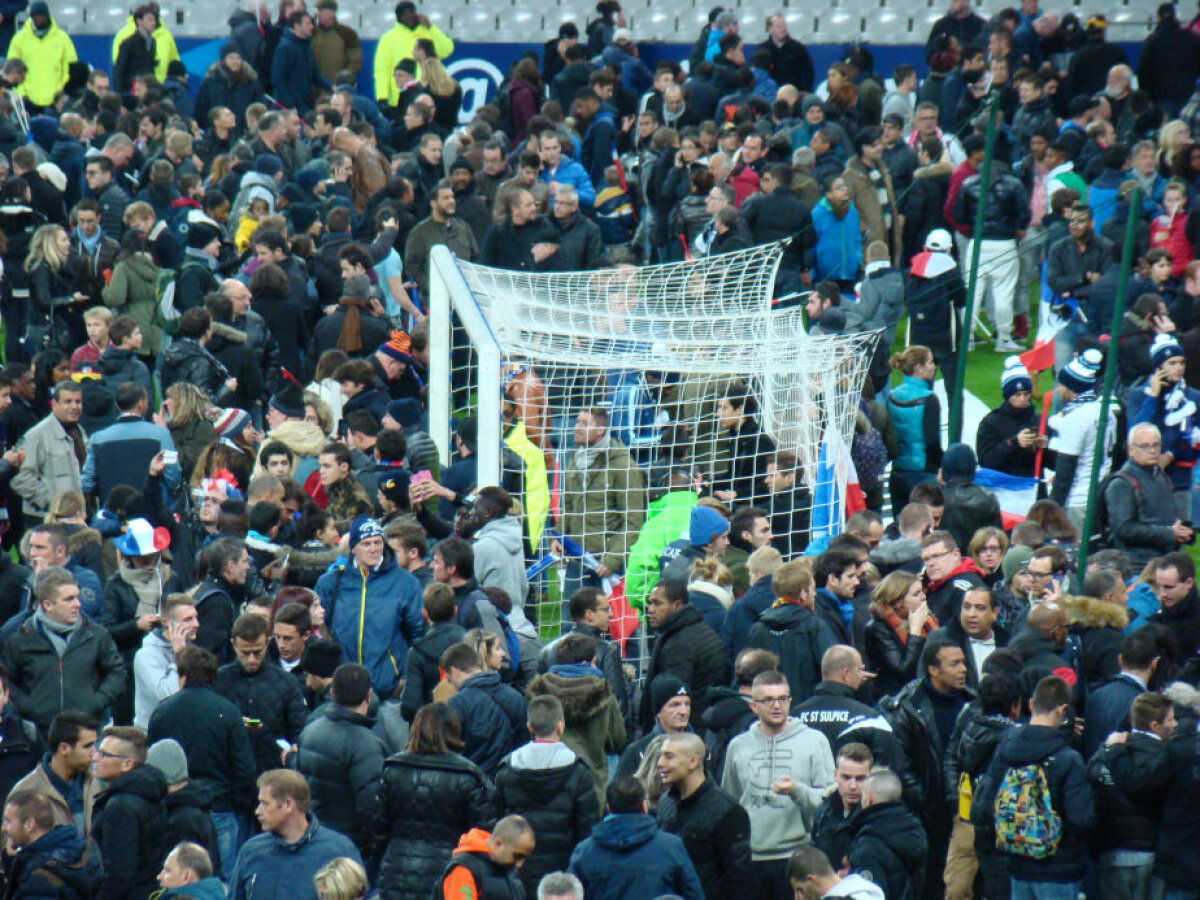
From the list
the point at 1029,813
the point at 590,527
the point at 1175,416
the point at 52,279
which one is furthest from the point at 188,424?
the point at 1175,416

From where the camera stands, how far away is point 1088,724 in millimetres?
8141

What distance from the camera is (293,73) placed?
20.4 metres

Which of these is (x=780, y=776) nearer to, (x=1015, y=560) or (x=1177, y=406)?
(x=1015, y=560)

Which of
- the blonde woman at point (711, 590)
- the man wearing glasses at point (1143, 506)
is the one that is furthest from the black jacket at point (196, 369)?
the man wearing glasses at point (1143, 506)

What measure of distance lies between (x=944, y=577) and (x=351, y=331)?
555 centimetres

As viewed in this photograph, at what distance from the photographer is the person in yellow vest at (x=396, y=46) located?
20594 mm

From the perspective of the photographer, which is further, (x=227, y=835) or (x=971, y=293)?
(x=971, y=293)

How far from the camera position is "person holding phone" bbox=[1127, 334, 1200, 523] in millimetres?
11695

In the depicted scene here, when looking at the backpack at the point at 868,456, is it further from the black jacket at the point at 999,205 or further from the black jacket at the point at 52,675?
the black jacket at the point at 52,675

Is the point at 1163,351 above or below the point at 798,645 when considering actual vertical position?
above

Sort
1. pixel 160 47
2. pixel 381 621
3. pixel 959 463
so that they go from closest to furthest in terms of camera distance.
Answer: pixel 381 621 < pixel 959 463 < pixel 160 47

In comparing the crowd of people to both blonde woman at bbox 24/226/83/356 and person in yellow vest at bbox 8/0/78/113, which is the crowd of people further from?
person in yellow vest at bbox 8/0/78/113

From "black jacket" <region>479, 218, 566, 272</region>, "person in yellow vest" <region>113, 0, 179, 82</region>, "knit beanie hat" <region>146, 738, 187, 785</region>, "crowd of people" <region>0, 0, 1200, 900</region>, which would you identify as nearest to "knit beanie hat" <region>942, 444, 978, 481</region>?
"crowd of people" <region>0, 0, 1200, 900</region>

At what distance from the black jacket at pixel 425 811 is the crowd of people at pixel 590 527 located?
1 centimetres
